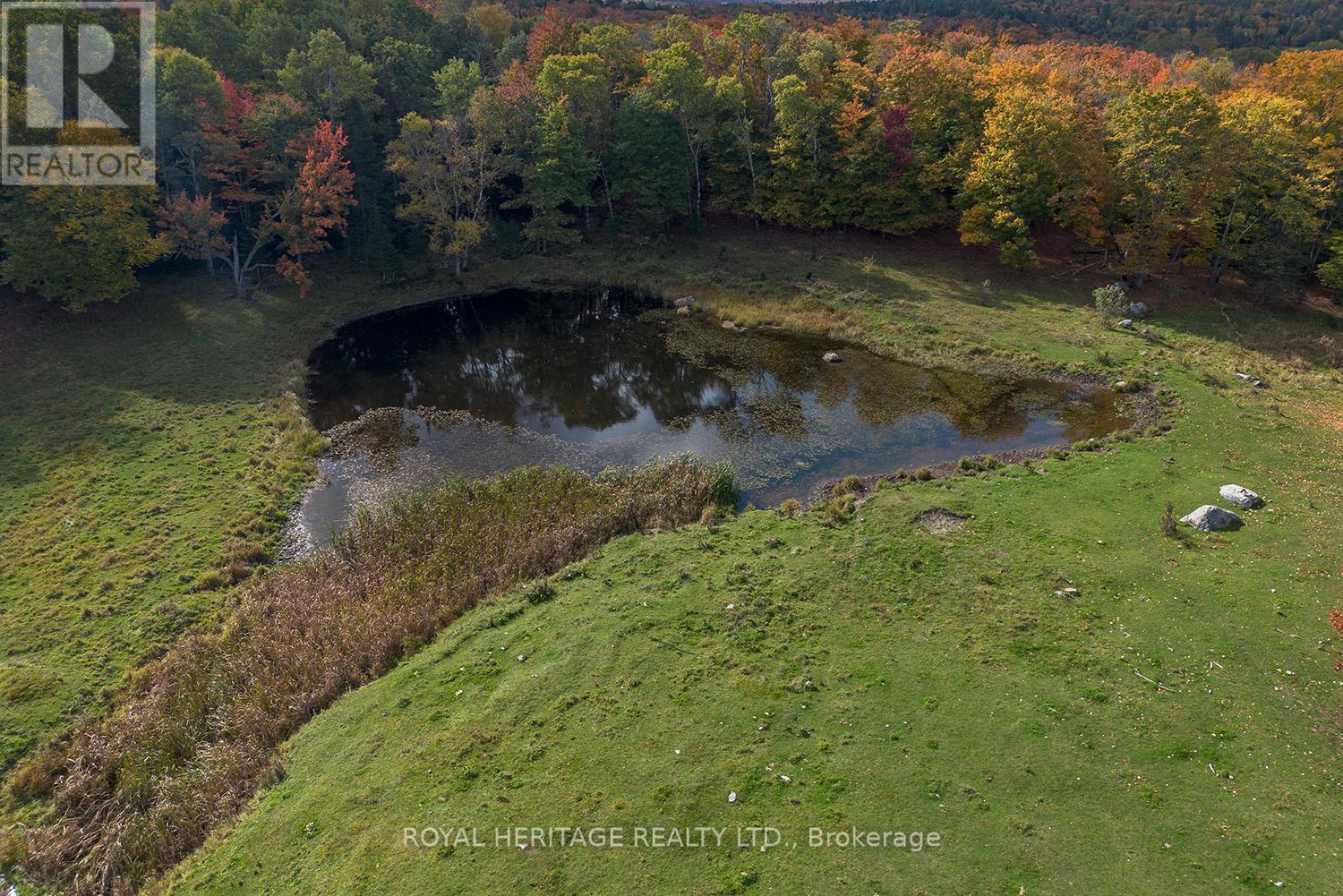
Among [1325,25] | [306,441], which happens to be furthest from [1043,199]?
[1325,25]

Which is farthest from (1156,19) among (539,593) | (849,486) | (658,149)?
(539,593)

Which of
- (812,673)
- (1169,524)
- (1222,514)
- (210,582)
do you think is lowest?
(210,582)

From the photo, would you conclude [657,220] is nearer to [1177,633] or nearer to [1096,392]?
[1096,392]

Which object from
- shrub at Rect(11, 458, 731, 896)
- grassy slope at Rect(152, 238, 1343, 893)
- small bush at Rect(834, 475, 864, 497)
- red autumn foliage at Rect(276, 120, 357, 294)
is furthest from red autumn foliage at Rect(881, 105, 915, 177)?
red autumn foliage at Rect(276, 120, 357, 294)

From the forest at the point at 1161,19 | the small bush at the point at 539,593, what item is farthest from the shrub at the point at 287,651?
the forest at the point at 1161,19

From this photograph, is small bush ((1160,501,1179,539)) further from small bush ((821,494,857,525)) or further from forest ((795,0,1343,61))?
forest ((795,0,1343,61))

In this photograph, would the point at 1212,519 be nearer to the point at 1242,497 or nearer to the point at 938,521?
the point at 1242,497

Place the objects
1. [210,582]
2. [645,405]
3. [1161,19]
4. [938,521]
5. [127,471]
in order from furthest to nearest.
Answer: [1161,19], [645,405], [127,471], [938,521], [210,582]
